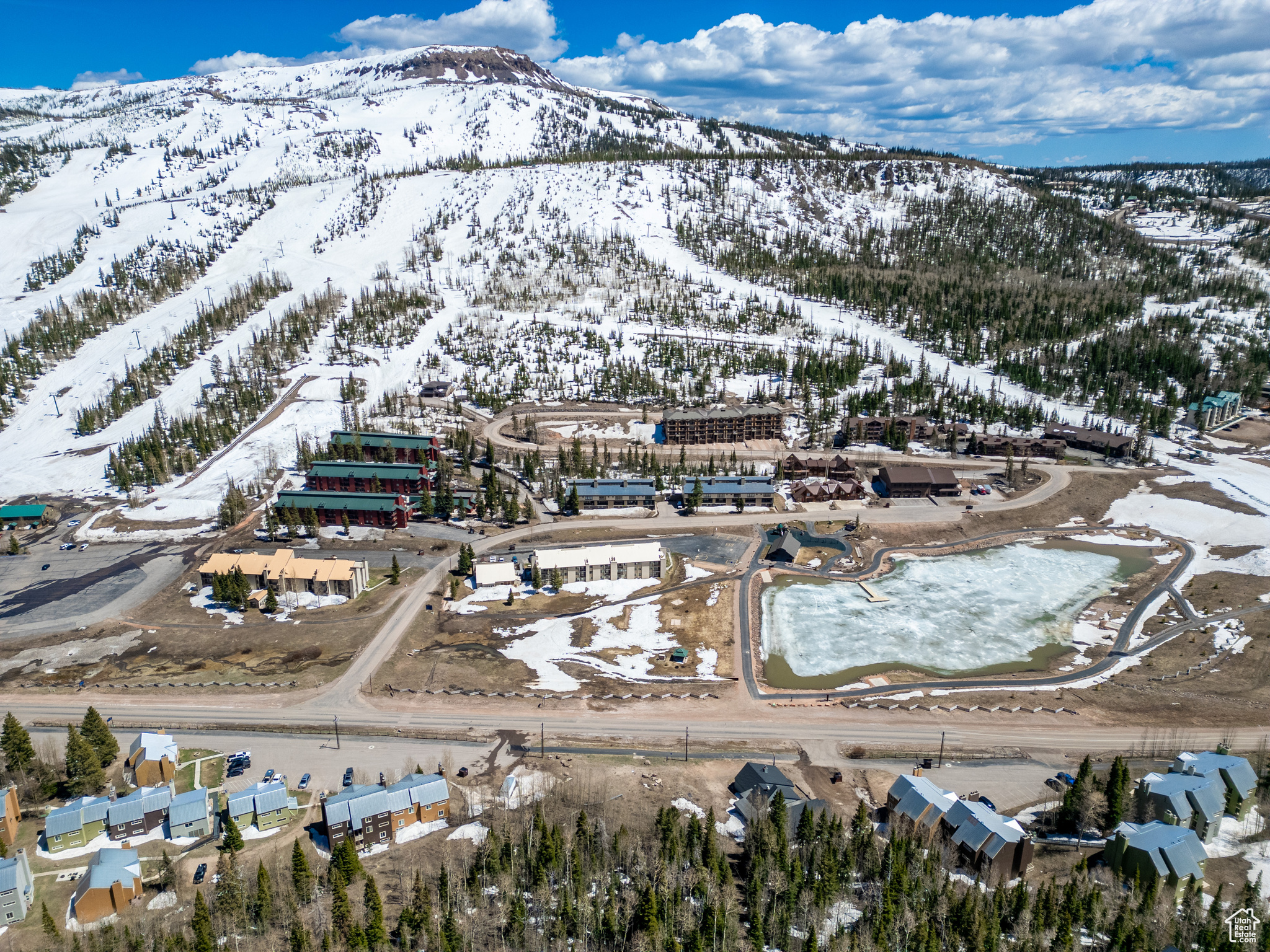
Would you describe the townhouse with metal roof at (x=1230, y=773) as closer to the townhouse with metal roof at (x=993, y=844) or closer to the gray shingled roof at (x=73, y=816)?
the townhouse with metal roof at (x=993, y=844)

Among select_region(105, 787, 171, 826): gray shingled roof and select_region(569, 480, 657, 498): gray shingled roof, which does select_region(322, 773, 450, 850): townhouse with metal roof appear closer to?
select_region(105, 787, 171, 826): gray shingled roof

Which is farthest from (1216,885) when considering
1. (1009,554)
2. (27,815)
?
(27,815)

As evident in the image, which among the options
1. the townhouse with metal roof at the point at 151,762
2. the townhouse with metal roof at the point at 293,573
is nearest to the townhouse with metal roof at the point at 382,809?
the townhouse with metal roof at the point at 151,762

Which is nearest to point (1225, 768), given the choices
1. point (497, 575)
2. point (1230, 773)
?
point (1230, 773)

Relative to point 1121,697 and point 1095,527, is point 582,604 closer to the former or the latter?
point 1121,697

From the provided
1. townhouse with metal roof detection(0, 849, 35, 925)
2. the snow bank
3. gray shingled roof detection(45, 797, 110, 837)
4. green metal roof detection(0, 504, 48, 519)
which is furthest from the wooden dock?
green metal roof detection(0, 504, 48, 519)

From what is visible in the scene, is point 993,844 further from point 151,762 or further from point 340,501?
point 340,501
